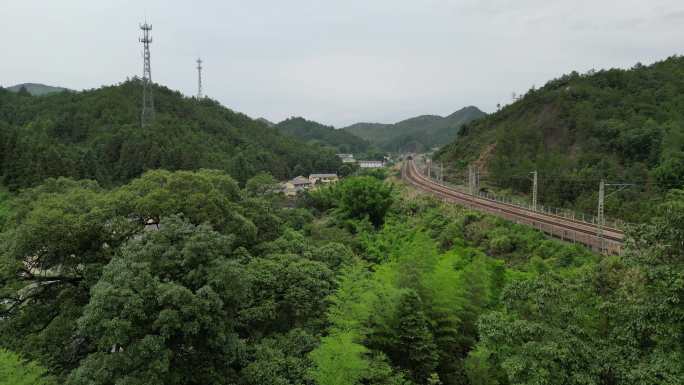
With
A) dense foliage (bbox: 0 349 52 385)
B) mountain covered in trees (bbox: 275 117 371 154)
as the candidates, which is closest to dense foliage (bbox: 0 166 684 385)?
dense foliage (bbox: 0 349 52 385)

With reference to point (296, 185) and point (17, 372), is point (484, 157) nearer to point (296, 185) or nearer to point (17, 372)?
point (296, 185)

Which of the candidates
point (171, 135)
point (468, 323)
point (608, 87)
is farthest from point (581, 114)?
point (171, 135)

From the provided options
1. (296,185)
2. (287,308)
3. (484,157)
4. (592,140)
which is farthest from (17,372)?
(484,157)

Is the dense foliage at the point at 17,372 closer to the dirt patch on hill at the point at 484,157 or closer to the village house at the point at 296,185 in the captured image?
the village house at the point at 296,185

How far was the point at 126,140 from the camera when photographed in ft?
176

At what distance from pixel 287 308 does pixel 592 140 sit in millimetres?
46672

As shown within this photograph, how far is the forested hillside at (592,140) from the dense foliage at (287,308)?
2024cm

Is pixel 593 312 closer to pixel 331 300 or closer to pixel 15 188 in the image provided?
pixel 331 300

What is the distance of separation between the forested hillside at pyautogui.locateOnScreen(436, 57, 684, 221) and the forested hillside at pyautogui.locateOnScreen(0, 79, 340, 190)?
3108 cm

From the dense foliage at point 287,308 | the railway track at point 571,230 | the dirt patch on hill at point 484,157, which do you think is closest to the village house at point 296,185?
the dirt patch on hill at point 484,157

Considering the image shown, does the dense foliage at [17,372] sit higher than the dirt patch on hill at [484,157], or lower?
lower

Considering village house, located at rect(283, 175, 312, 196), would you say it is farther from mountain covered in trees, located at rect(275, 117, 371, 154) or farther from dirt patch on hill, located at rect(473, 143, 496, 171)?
mountain covered in trees, located at rect(275, 117, 371, 154)

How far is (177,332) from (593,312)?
27.7 ft

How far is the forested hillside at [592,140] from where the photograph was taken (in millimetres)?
33688
